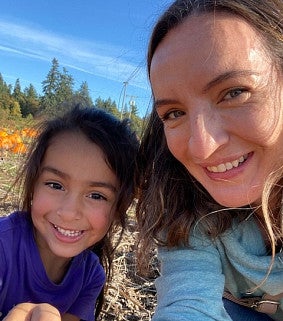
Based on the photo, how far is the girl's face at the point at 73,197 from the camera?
61.5 inches

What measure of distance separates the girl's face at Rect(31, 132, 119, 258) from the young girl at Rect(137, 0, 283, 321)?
0.72ft

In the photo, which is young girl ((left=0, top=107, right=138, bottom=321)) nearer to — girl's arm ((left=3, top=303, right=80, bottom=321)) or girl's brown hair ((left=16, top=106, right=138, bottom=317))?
girl's brown hair ((left=16, top=106, right=138, bottom=317))

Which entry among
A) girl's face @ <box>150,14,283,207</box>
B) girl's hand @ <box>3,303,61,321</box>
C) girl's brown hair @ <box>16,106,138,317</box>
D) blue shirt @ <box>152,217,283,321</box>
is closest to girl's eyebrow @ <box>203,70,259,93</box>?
girl's face @ <box>150,14,283,207</box>

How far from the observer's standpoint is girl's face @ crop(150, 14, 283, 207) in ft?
3.43

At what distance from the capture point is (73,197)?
1.56 metres

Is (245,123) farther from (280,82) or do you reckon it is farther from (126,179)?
(126,179)

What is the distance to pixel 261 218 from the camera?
1.31 m

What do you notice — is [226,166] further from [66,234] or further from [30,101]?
[30,101]

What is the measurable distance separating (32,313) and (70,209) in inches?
14.5

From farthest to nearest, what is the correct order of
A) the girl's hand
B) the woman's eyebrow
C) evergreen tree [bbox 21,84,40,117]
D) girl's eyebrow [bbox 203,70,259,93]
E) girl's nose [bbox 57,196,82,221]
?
evergreen tree [bbox 21,84,40,117] → girl's nose [bbox 57,196,82,221] → the girl's hand → the woman's eyebrow → girl's eyebrow [bbox 203,70,259,93]

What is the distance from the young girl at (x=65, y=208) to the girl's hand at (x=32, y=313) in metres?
0.29

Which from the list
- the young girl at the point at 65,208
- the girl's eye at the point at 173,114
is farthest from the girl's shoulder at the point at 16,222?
the girl's eye at the point at 173,114

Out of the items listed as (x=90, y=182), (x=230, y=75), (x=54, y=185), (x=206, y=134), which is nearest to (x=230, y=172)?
(x=206, y=134)

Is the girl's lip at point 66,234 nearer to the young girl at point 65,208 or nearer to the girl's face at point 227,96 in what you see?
the young girl at point 65,208
